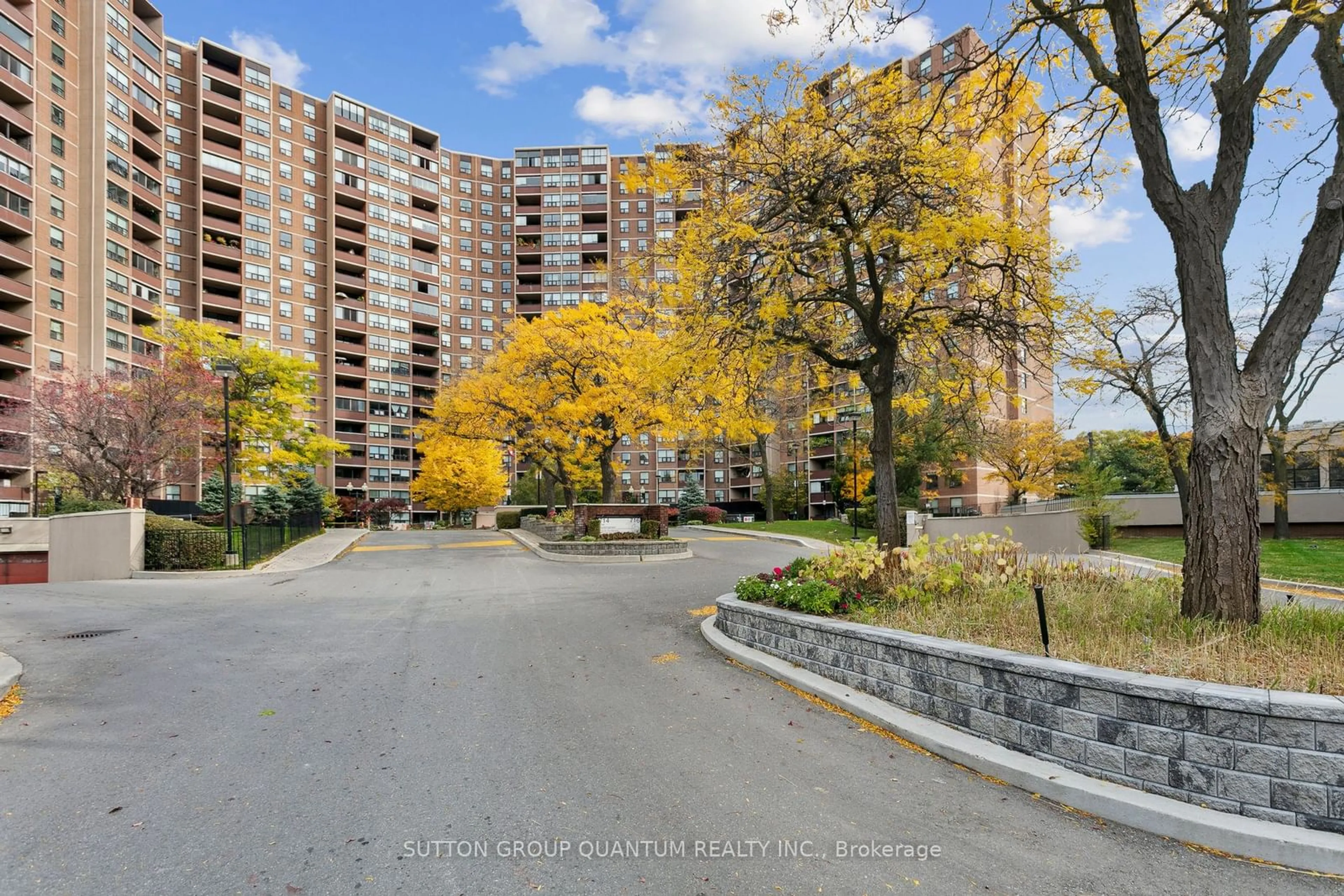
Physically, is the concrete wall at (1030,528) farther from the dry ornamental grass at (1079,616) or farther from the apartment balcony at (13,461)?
the apartment balcony at (13,461)

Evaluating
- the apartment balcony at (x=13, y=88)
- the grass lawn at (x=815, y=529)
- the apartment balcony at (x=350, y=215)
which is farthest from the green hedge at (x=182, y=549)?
the apartment balcony at (x=350, y=215)

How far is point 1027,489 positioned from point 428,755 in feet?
162

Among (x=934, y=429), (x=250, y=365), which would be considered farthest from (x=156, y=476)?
(x=934, y=429)

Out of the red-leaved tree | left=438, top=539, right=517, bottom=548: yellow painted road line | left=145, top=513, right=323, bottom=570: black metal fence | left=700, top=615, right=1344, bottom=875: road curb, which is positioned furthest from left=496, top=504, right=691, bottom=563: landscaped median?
left=700, top=615, right=1344, bottom=875: road curb

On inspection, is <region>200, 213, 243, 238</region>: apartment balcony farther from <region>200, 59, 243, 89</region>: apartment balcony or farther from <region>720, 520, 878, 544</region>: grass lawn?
<region>720, 520, 878, 544</region>: grass lawn

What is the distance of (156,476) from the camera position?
32.9 metres

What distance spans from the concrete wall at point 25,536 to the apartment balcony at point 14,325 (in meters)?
30.1

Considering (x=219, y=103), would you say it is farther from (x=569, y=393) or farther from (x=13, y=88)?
(x=569, y=393)

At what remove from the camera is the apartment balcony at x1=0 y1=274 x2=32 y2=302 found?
4602 centimetres

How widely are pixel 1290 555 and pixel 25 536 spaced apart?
40.5m

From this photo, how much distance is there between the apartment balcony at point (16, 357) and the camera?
4584 centimetres

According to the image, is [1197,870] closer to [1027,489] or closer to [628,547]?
[628,547]

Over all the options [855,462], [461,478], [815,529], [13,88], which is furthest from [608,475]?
[13,88]

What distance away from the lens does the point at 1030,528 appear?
76.2 feet
